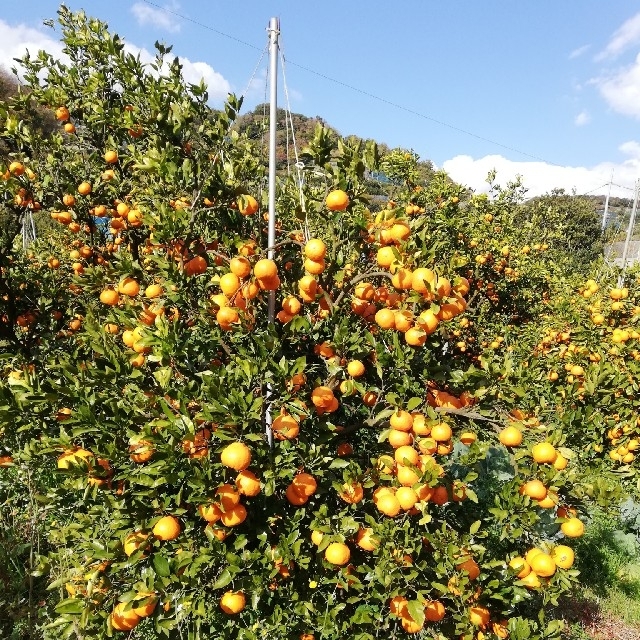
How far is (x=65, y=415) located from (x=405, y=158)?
5764 mm

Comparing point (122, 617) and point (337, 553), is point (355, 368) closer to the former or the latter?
point (337, 553)

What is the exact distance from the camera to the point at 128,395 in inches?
→ 72.4

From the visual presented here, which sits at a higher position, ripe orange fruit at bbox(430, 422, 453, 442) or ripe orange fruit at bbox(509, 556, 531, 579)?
ripe orange fruit at bbox(430, 422, 453, 442)

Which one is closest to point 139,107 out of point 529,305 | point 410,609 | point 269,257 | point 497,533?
point 269,257

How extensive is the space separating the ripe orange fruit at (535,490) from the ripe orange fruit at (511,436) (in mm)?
167

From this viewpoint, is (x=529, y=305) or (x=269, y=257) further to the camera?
(x=529, y=305)

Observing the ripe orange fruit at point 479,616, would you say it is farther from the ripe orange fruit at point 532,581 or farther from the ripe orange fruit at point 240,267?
the ripe orange fruit at point 240,267

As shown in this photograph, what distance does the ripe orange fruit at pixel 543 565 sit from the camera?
73.5 inches

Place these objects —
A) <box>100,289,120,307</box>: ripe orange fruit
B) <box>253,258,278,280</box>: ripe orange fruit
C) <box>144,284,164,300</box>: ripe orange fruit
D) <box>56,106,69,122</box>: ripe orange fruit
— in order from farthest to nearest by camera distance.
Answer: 1. <box>56,106,69,122</box>: ripe orange fruit
2. <box>100,289,120,307</box>: ripe orange fruit
3. <box>144,284,164,300</box>: ripe orange fruit
4. <box>253,258,278,280</box>: ripe orange fruit

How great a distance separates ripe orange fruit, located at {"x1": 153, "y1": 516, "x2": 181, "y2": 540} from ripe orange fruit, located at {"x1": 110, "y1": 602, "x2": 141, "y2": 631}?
0.82 ft

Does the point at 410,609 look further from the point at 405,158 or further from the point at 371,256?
the point at 405,158

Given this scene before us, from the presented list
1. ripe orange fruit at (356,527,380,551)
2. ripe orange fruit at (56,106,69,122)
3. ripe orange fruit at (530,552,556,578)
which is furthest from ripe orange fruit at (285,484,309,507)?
ripe orange fruit at (56,106,69,122)

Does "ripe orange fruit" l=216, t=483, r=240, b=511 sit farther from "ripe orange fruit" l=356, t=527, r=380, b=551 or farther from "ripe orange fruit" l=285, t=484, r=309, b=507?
"ripe orange fruit" l=356, t=527, r=380, b=551

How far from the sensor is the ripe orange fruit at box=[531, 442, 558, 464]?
1843mm
